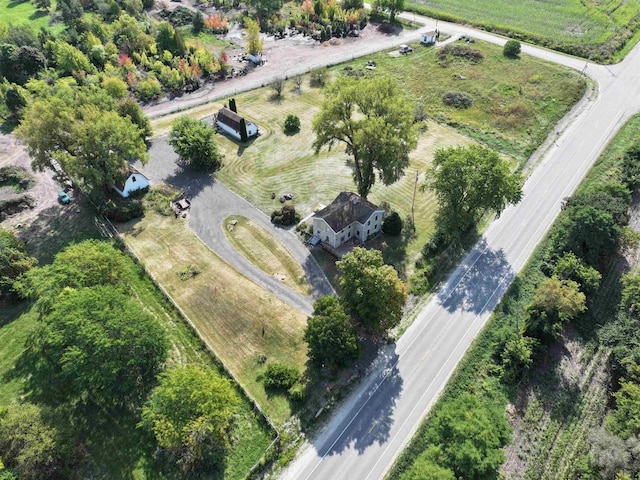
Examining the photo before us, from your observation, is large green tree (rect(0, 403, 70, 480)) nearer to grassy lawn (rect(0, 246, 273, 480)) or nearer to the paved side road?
grassy lawn (rect(0, 246, 273, 480))

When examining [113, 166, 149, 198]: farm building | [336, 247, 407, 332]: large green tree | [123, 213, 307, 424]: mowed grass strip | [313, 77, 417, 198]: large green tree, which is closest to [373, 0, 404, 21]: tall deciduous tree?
[313, 77, 417, 198]: large green tree

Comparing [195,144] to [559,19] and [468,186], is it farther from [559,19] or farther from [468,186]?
[559,19]

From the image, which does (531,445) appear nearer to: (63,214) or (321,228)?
(321,228)

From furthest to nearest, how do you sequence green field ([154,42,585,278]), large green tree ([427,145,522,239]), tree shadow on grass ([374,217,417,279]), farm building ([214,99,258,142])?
farm building ([214,99,258,142]) < green field ([154,42,585,278]) < tree shadow on grass ([374,217,417,279]) < large green tree ([427,145,522,239])

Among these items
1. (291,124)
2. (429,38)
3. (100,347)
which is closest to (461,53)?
(429,38)

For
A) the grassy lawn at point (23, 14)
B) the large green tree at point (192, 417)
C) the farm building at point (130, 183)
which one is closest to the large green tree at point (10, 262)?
the farm building at point (130, 183)

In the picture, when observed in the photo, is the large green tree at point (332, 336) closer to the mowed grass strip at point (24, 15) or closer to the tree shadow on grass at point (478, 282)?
the tree shadow on grass at point (478, 282)
